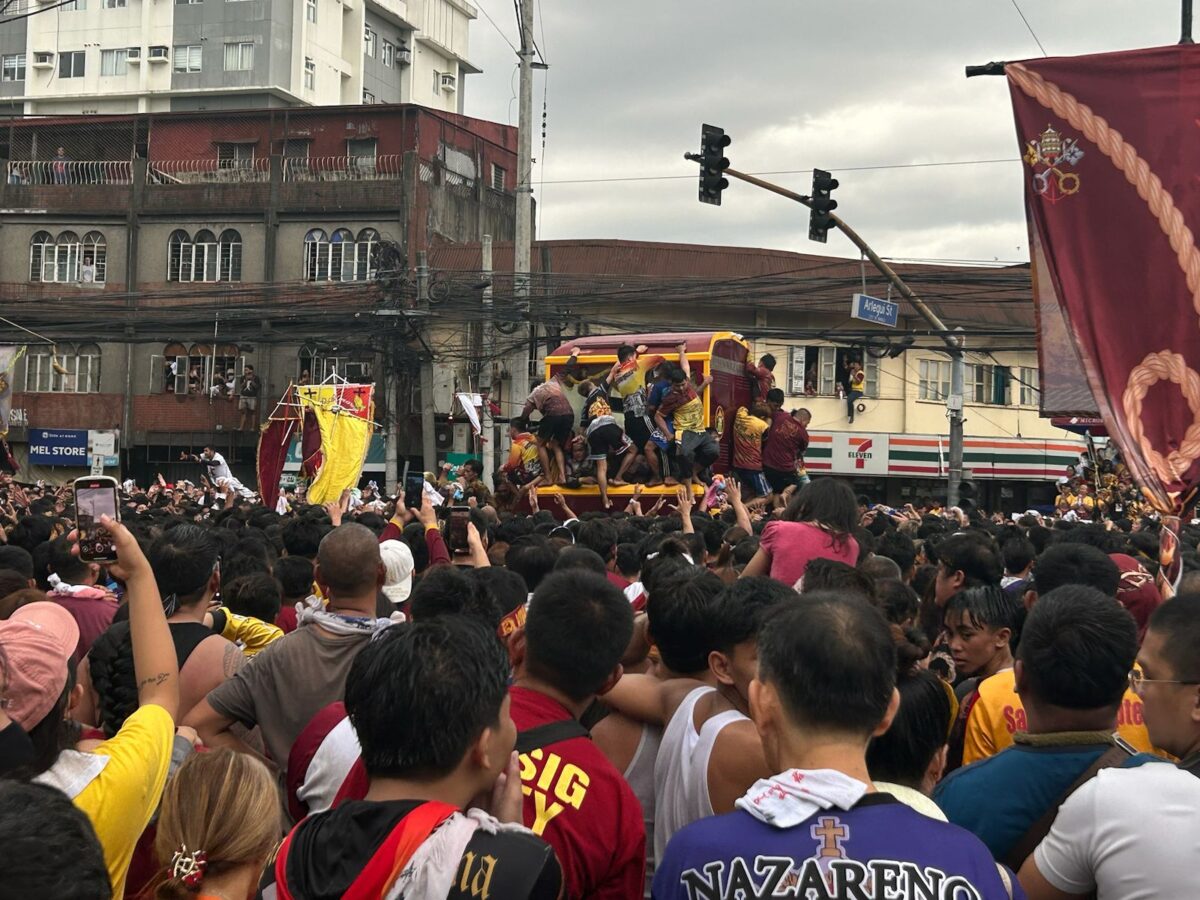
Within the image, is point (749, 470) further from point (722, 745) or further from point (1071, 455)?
point (1071, 455)

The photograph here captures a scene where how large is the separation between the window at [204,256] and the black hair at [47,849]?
43033 millimetres

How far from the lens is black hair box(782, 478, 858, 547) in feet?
23.1

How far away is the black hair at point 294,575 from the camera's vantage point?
738cm

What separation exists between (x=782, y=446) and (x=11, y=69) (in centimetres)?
5501

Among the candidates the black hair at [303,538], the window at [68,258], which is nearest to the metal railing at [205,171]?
the window at [68,258]

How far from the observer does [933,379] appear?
43.8 metres

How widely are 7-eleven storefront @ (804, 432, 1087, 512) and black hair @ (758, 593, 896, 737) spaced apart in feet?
122

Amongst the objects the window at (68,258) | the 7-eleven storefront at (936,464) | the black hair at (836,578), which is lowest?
the 7-eleven storefront at (936,464)

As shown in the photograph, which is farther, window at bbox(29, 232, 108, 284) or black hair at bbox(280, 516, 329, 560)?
window at bbox(29, 232, 108, 284)

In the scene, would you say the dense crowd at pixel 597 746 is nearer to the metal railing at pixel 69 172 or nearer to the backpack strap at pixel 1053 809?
the backpack strap at pixel 1053 809

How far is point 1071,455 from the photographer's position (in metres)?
41.9

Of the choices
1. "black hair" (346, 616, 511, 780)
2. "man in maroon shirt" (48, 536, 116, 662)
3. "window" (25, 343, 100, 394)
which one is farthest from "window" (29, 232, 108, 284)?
"black hair" (346, 616, 511, 780)

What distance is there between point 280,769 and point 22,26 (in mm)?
64806

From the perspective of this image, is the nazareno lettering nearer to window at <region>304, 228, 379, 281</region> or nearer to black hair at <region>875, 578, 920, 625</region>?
black hair at <region>875, 578, 920, 625</region>
